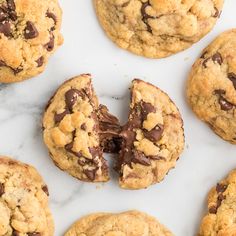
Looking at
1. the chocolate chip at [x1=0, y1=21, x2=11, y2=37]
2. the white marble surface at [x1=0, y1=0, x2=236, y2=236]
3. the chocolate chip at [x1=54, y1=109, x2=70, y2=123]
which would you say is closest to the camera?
the chocolate chip at [x1=0, y1=21, x2=11, y2=37]

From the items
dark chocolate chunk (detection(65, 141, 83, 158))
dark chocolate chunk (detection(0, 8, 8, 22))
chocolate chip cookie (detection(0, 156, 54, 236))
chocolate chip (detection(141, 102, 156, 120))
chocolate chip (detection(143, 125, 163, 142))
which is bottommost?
chocolate chip cookie (detection(0, 156, 54, 236))

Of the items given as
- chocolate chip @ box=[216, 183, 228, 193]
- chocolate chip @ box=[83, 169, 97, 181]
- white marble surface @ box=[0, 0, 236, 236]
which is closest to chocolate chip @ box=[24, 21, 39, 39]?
white marble surface @ box=[0, 0, 236, 236]

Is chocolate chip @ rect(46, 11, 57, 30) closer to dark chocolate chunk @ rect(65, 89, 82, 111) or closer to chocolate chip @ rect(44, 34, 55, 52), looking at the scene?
chocolate chip @ rect(44, 34, 55, 52)

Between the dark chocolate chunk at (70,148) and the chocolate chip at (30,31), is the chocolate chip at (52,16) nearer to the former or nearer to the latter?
the chocolate chip at (30,31)

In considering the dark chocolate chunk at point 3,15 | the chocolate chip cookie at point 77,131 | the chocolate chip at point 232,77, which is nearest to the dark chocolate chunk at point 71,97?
the chocolate chip cookie at point 77,131

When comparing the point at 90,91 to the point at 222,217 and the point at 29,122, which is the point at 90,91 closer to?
the point at 29,122

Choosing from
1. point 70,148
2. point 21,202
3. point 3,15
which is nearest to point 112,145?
point 70,148
